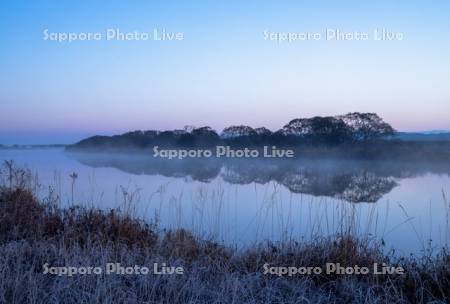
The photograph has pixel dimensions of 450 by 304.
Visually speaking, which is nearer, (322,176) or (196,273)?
(196,273)

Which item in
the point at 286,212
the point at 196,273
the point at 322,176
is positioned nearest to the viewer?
the point at 196,273

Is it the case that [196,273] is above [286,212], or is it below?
above

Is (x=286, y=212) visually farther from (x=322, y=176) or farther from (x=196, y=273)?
(x=322, y=176)

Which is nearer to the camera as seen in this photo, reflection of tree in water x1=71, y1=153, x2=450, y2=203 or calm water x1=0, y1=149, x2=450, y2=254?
calm water x1=0, y1=149, x2=450, y2=254

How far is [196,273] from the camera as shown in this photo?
11.7 feet

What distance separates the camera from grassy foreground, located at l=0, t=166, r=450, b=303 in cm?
302

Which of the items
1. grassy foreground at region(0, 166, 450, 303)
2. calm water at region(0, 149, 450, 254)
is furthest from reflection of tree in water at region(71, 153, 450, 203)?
grassy foreground at region(0, 166, 450, 303)

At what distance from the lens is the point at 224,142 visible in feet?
88.3

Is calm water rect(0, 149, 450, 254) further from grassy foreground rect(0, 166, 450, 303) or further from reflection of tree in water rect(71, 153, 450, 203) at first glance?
grassy foreground rect(0, 166, 450, 303)

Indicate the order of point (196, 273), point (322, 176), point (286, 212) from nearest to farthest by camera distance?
point (196, 273) → point (286, 212) → point (322, 176)

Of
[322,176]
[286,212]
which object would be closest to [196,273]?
[286,212]

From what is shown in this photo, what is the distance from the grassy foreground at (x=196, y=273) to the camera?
3.02 m

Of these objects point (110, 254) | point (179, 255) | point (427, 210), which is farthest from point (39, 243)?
point (427, 210)

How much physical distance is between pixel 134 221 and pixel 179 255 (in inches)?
63.9
